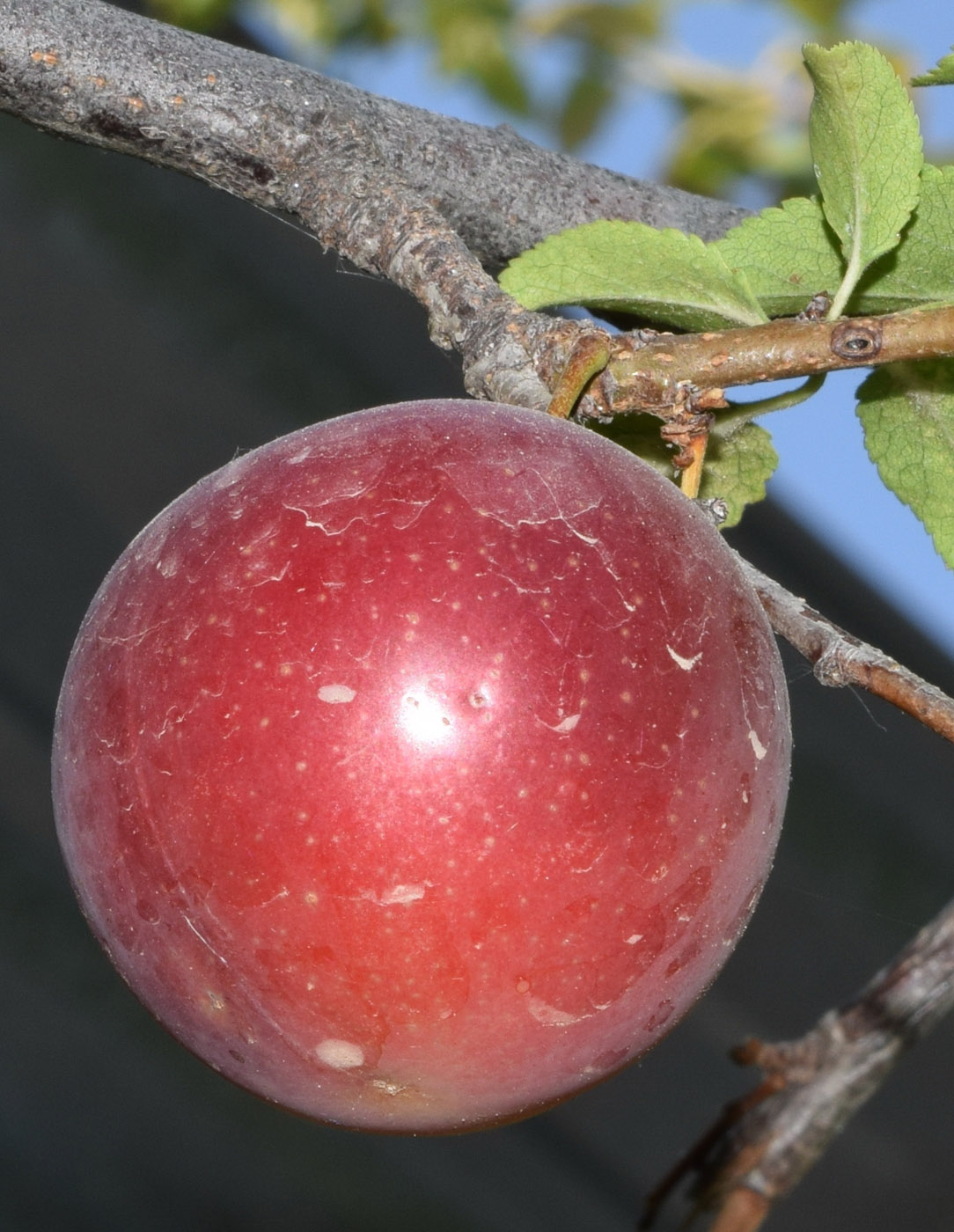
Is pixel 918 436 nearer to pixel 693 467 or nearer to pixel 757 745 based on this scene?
pixel 693 467

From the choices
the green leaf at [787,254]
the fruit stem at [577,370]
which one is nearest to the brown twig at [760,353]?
the fruit stem at [577,370]

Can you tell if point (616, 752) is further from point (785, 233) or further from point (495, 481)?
point (785, 233)

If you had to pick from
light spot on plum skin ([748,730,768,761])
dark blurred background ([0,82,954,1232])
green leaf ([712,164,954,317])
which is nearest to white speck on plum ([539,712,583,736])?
light spot on plum skin ([748,730,768,761])

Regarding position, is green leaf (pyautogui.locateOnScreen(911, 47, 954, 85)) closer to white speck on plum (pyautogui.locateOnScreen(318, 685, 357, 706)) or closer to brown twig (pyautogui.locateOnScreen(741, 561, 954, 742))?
brown twig (pyautogui.locateOnScreen(741, 561, 954, 742))

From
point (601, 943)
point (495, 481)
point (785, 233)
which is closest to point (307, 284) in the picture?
point (785, 233)

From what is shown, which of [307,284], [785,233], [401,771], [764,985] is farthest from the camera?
[764,985]
